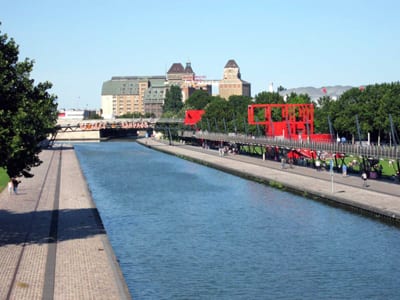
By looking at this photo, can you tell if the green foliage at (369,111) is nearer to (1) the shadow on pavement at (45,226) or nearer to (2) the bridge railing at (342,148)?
(2) the bridge railing at (342,148)

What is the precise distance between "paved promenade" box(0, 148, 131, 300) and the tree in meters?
4.26

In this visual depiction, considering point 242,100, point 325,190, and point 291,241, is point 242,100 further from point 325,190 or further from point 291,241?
point 291,241

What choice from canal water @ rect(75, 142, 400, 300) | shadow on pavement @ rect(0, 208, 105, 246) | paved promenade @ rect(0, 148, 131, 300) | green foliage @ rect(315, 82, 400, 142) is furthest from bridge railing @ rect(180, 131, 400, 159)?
shadow on pavement @ rect(0, 208, 105, 246)

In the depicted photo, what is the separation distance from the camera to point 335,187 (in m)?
64.2

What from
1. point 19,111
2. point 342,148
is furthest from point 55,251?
point 342,148

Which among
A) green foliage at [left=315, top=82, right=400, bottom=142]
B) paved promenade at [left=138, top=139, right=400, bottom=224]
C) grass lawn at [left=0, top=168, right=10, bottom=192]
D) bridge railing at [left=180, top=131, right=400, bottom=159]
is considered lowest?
paved promenade at [left=138, top=139, right=400, bottom=224]

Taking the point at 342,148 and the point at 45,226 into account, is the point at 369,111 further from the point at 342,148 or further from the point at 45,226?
the point at 45,226

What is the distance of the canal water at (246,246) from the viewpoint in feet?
106

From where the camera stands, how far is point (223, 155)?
125688mm

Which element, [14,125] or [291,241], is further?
[291,241]

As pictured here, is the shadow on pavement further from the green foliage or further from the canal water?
the green foliage

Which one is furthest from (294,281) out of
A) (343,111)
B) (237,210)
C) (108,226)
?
(343,111)

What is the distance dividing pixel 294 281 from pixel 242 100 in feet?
517

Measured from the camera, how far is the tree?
→ 116 feet
